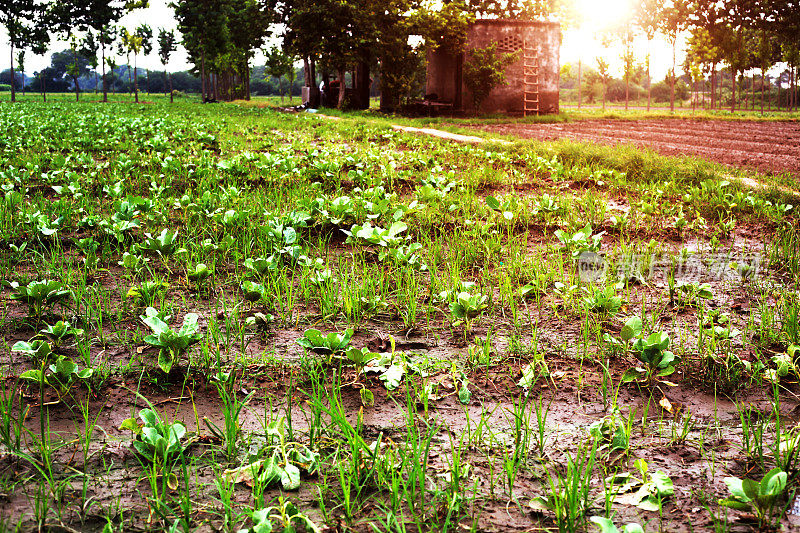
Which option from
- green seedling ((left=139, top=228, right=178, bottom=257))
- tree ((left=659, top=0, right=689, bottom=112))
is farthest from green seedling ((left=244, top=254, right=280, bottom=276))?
tree ((left=659, top=0, right=689, bottom=112))

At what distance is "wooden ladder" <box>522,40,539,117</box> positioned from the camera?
23.8 m

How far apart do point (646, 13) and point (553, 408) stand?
134ft

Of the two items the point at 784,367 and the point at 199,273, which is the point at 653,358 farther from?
the point at 199,273

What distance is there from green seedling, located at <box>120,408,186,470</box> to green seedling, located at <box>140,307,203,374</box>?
430 millimetres

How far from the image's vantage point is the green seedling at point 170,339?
6.77 ft

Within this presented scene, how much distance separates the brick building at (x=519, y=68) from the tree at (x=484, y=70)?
75 cm

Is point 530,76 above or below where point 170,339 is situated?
above

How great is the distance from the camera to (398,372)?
6.70 ft

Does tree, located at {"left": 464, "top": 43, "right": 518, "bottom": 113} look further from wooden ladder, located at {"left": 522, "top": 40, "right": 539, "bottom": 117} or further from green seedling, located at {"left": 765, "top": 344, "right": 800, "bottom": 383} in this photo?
green seedling, located at {"left": 765, "top": 344, "right": 800, "bottom": 383}

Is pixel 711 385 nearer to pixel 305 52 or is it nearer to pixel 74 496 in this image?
pixel 74 496

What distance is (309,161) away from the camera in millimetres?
6715

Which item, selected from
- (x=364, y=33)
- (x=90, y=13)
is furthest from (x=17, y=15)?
(x=364, y=33)

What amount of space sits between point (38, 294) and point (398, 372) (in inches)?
63.6

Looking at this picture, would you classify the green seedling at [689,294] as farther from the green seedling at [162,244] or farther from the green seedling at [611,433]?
the green seedling at [162,244]
